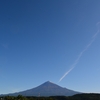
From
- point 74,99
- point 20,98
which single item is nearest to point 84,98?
point 74,99

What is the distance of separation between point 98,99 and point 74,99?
1813 cm

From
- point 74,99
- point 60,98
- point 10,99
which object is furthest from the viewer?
point 60,98

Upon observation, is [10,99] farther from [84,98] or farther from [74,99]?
[84,98]

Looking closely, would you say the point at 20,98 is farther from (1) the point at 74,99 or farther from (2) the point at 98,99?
(2) the point at 98,99

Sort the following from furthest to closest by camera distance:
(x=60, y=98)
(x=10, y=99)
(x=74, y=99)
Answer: (x=60, y=98), (x=74, y=99), (x=10, y=99)

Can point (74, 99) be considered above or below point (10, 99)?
above

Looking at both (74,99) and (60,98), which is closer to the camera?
(74,99)

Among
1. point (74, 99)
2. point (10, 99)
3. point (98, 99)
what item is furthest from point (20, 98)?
point (98, 99)

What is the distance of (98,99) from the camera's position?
150 meters

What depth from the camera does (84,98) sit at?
156m

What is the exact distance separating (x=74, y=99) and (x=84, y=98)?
37.8 feet

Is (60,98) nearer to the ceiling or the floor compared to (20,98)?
nearer to the ceiling

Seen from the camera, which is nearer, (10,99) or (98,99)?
(10,99)

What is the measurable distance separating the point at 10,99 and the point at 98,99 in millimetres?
85937
